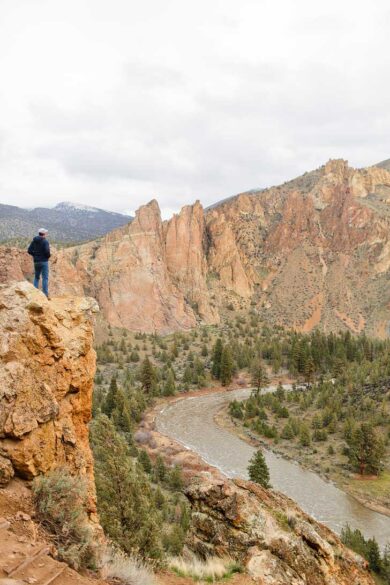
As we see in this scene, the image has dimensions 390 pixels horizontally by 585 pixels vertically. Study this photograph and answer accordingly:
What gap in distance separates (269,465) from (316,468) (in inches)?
199

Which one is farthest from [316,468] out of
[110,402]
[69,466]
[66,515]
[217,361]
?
[66,515]

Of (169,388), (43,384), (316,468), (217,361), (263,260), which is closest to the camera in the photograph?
(43,384)

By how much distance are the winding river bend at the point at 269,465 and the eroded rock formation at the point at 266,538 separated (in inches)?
936

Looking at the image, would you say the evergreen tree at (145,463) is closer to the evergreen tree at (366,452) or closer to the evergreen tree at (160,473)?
the evergreen tree at (160,473)

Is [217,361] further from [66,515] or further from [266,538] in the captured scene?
[66,515]

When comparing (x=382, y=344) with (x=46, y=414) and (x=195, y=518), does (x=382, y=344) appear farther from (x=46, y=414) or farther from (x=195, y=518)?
(x=46, y=414)

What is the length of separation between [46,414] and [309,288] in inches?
6128

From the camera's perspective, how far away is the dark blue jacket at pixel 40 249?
13859 mm

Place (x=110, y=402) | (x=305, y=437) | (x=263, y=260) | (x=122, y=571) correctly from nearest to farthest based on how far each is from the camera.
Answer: (x=122, y=571), (x=305, y=437), (x=110, y=402), (x=263, y=260)

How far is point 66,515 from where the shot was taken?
8.73 meters

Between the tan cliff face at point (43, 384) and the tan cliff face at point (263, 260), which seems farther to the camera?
the tan cliff face at point (263, 260)

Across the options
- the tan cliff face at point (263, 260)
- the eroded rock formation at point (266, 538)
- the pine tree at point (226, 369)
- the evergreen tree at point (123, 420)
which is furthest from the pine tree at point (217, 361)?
the eroded rock formation at point (266, 538)

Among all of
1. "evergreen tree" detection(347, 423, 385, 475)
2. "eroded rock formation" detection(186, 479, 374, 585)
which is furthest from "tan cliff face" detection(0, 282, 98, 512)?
"evergreen tree" detection(347, 423, 385, 475)

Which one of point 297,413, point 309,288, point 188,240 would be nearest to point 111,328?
point 188,240
